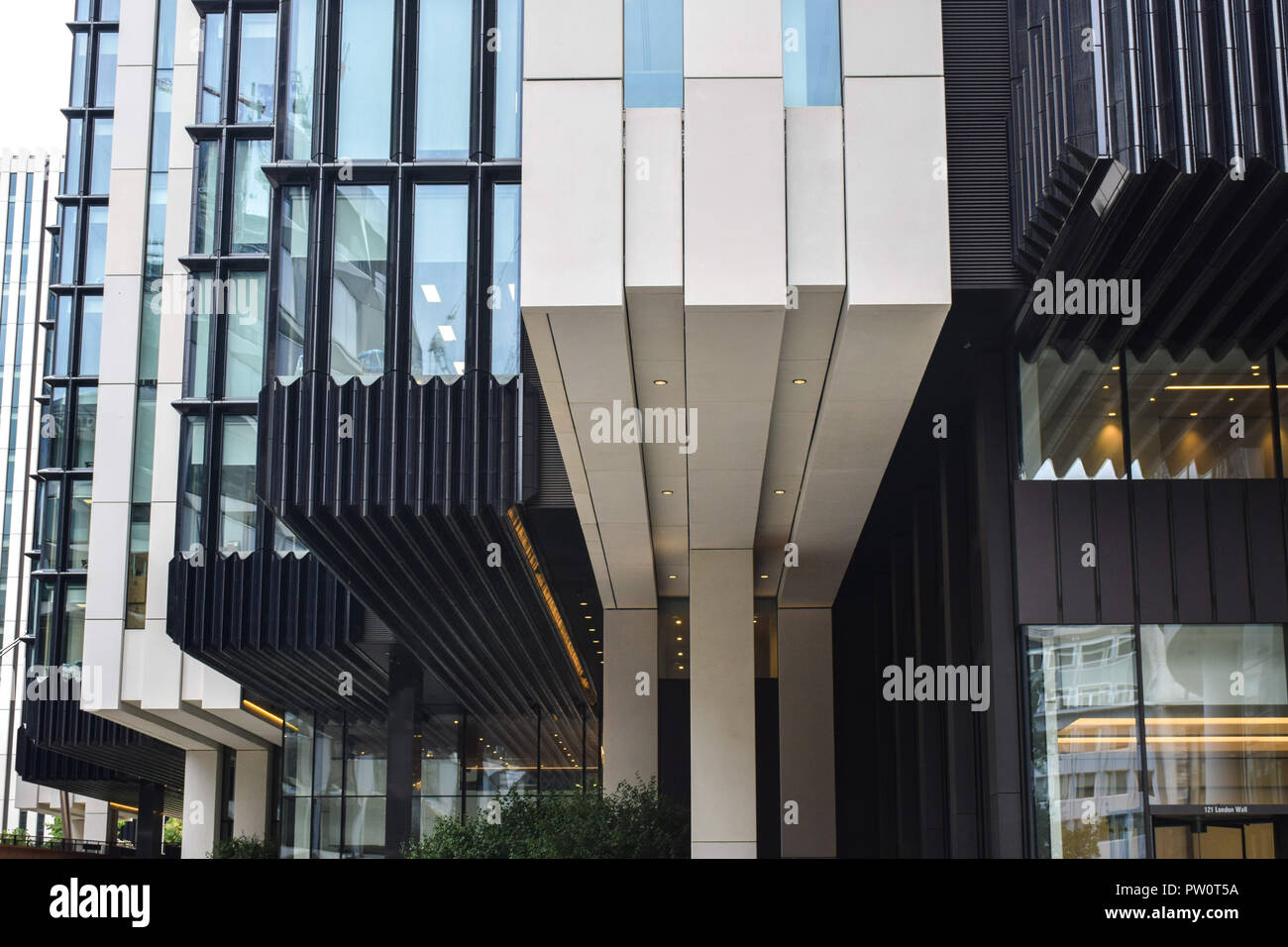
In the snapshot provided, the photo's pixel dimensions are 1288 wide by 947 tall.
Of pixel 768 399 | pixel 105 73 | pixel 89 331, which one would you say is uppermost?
pixel 105 73

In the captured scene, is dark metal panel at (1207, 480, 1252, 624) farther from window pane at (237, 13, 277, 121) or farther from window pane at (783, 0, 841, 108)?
window pane at (237, 13, 277, 121)

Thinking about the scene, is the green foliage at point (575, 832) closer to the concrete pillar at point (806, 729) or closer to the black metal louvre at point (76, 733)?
the concrete pillar at point (806, 729)

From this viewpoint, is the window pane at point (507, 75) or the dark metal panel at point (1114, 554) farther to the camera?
the window pane at point (507, 75)

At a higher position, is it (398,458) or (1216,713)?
(398,458)

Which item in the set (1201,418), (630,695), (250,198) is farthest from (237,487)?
(1201,418)

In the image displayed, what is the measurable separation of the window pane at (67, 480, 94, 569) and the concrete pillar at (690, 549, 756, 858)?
839 inches

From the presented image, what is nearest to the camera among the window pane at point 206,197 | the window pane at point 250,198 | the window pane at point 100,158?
the window pane at point 250,198

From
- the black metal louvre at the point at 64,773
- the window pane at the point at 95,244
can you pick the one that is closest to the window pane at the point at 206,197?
the window pane at the point at 95,244

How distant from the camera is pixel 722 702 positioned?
1822 centimetres

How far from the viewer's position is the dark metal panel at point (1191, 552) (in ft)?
44.0

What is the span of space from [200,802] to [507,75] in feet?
89.2

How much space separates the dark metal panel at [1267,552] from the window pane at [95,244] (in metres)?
29.7

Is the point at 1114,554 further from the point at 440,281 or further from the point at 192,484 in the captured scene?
the point at 192,484

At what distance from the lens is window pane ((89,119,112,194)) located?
3509 cm
